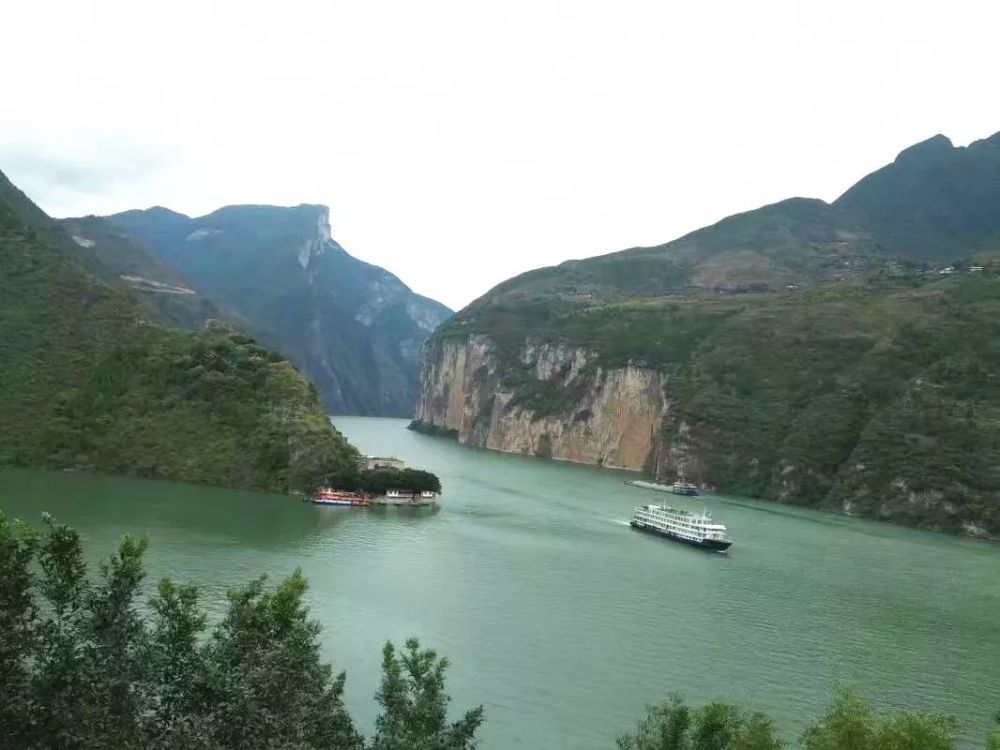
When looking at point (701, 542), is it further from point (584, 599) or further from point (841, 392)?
point (841, 392)

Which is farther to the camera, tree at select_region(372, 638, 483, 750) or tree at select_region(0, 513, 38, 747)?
tree at select_region(372, 638, 483, 750)

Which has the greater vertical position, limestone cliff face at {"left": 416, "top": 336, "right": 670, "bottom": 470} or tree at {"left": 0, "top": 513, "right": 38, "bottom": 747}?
limestone cliff face at {"left": 416, "top": 336, "right": 670, "bottom": 470}

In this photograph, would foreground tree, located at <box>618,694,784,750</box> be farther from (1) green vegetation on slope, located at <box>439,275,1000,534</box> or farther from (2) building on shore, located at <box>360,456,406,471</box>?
(1) green vegetation on slope, located at <box>439,275,1000,534</box>

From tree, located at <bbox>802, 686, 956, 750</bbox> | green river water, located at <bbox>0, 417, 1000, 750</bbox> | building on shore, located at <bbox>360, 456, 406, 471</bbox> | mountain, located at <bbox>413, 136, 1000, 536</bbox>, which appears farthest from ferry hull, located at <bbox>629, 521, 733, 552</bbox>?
tree, located at <bbox>802, 686, 956, 750</bbox>

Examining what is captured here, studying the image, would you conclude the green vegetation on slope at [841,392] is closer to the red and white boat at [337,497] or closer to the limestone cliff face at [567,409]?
the limestone cliff face at [567,409]

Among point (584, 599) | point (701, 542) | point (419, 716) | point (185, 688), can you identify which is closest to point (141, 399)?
point (584, 599)
